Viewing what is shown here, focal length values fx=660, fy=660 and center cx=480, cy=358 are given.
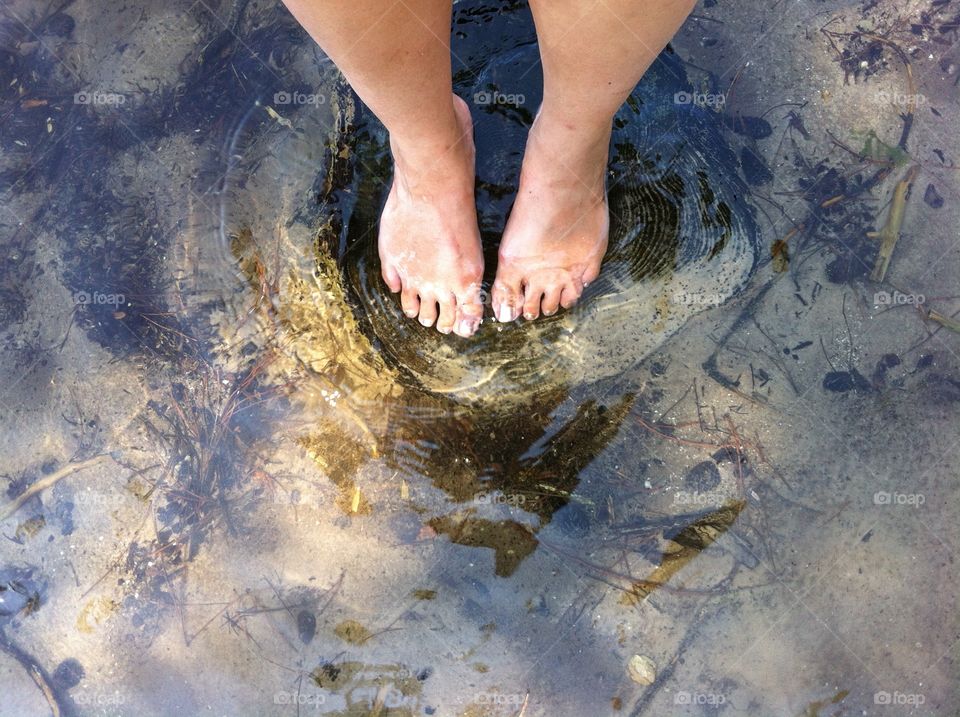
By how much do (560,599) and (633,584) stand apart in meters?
0.21

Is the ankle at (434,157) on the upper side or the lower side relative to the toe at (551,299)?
upper

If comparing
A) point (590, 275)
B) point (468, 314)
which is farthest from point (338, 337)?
point (590, 275)

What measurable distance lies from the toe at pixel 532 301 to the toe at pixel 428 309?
262mm

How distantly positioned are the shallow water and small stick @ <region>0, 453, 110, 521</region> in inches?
0.5

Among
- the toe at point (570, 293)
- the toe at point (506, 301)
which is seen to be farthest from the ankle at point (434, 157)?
the toe at point (570, 293)

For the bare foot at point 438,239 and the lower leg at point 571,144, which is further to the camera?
the bare foot at point 438,239

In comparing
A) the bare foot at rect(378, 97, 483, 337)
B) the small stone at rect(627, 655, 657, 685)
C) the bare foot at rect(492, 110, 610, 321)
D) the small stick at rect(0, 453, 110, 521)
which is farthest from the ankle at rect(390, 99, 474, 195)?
the small stone at rect(627, 655, 657, 685)

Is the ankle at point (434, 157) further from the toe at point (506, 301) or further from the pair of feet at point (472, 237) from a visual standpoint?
the toe at point (506, 301)

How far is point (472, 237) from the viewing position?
6.16 feet

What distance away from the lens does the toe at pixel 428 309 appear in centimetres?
191

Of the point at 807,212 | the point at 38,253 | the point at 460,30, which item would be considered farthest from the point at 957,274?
the point at 38,253

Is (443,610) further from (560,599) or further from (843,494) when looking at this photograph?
(843,494)

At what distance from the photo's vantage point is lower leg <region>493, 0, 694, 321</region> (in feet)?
3.92

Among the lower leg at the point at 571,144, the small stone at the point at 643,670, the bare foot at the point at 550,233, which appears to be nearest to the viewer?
the lower leg at the point at 571,144
